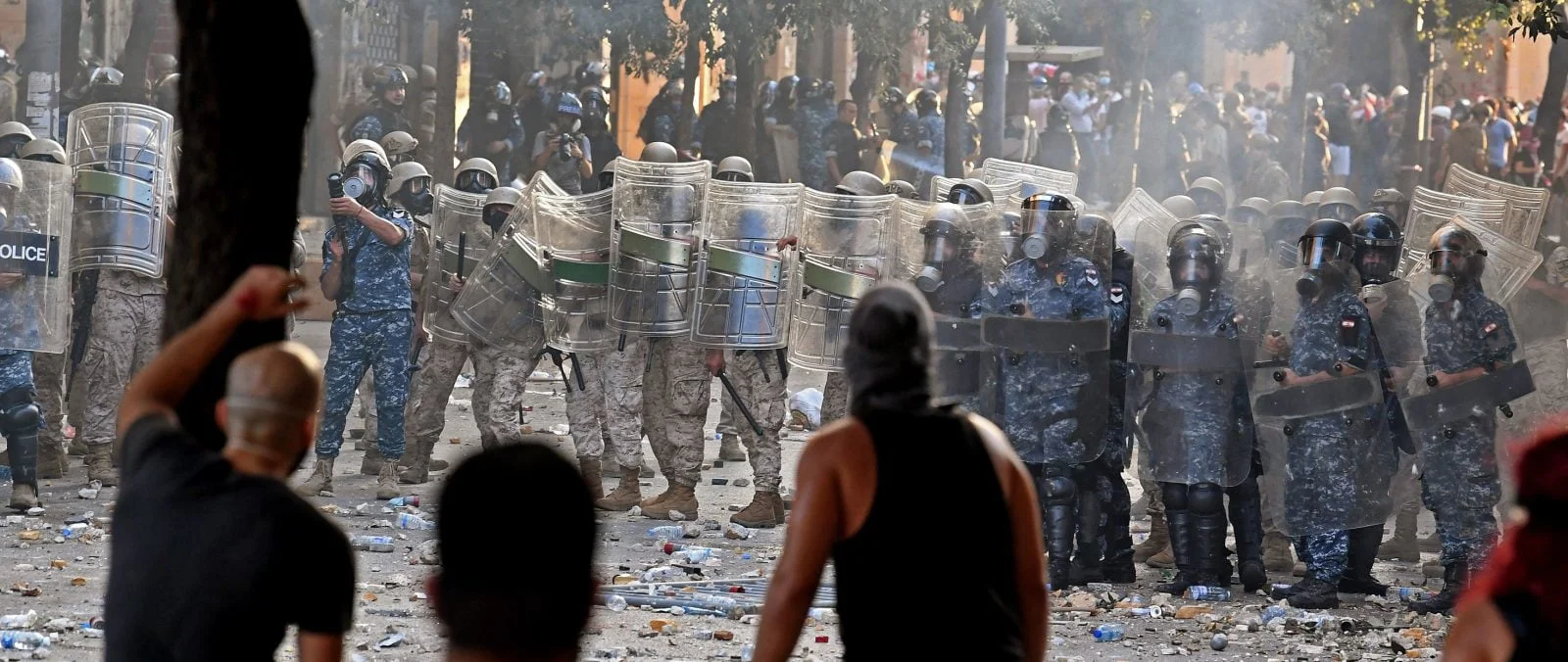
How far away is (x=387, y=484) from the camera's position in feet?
33.6

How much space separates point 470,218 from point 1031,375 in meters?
3.57

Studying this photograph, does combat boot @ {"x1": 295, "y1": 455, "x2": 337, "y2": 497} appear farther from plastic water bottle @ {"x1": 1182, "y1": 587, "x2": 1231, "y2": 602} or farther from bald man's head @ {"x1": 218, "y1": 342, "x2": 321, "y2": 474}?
bald man's head @ {"x1": 218, "y1": 342, "x2": 321, "y2": 474}

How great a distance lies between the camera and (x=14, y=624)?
696 centimetres

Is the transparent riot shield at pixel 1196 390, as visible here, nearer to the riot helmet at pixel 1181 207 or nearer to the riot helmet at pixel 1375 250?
the riot helmet at pixel 1375 250

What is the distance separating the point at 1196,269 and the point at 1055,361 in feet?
2.32

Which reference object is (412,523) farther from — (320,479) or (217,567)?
(217,567)

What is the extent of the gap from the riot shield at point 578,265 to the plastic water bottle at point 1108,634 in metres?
3.36

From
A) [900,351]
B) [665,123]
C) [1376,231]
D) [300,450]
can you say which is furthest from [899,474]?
[665,123]

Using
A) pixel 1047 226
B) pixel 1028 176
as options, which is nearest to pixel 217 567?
pixel 1047 226

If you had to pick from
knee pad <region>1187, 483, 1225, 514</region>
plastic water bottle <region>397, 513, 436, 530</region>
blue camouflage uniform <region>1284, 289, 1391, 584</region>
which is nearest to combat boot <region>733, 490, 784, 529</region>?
plastic water bottle <region>397, 513, 436, 530</region>

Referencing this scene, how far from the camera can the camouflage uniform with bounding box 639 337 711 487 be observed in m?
9.82

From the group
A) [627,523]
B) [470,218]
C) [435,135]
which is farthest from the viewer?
[435,135]

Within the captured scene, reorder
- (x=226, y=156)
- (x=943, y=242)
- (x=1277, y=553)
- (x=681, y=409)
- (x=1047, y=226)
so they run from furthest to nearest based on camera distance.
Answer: (x=681, y=409) → (x=1277, y=553) → (x=943, y=242) → (x=1047, y=226) → (x=226, y=156)

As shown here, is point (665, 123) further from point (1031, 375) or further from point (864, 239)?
point (1031, 375)
